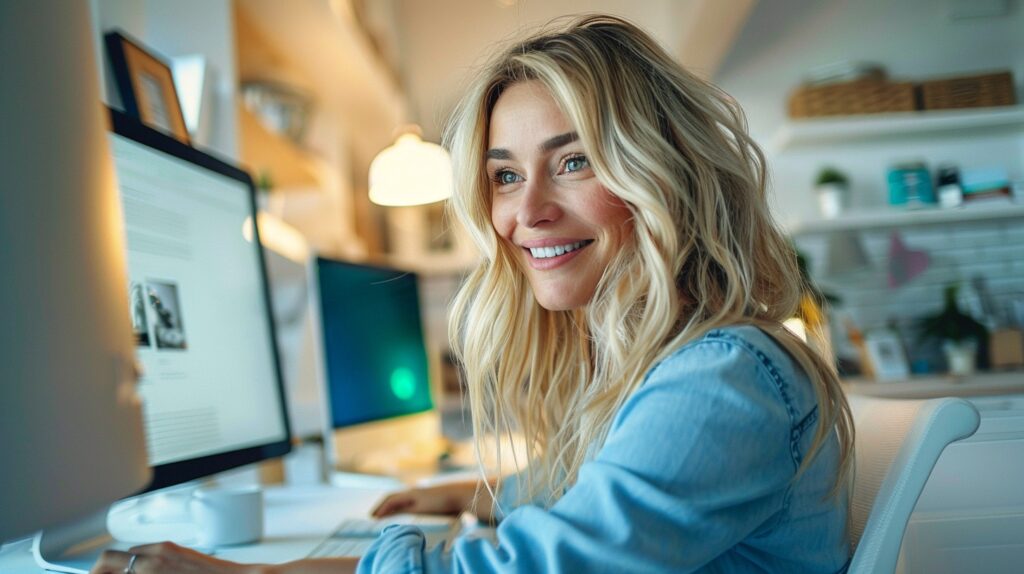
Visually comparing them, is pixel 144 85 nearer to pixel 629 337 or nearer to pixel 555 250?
pixel 555 250

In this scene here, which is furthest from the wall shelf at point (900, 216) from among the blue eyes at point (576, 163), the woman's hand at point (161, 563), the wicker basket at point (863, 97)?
the woman's hand at point (161, 563)

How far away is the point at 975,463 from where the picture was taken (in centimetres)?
100

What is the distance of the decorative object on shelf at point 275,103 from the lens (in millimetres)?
3051

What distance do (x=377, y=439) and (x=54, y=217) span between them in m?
1.68

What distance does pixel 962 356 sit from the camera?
11.3 ft

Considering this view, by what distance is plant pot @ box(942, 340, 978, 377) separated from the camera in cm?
343

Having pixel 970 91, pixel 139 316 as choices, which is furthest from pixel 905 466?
pixel 970 91

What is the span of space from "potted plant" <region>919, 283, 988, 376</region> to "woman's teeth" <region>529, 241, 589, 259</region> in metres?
2.92

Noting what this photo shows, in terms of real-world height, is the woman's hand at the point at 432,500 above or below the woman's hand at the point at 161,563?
below

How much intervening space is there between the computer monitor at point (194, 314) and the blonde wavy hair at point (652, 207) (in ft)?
1.15

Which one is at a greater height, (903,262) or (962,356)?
(903,262)

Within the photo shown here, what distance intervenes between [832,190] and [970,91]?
72 cm

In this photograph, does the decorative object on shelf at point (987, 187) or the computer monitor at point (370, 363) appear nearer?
the computer monitor at point (370, 363)

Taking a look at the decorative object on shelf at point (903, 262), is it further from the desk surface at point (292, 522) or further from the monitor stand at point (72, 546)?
the monitor stand at point (72, 546)
